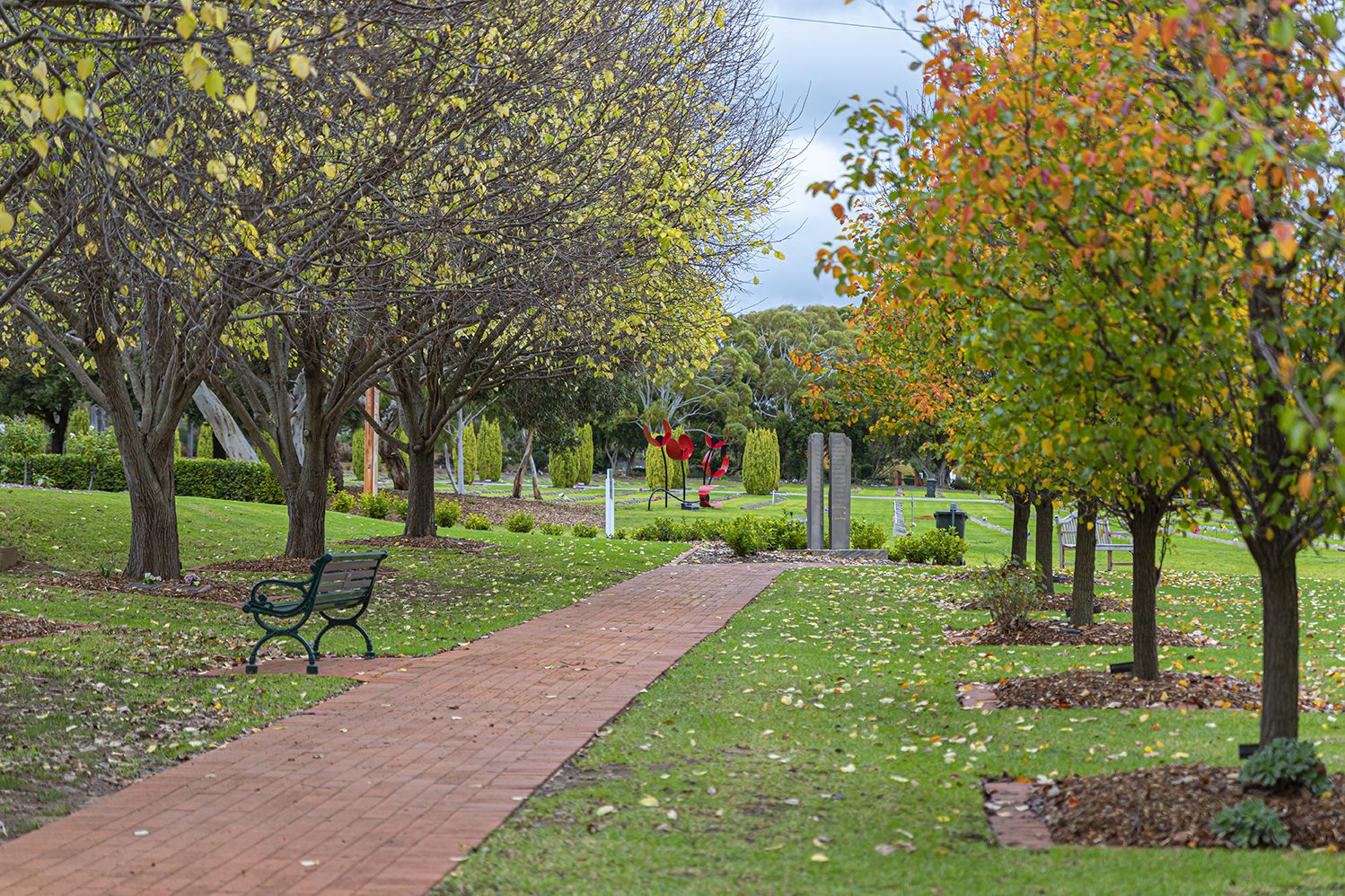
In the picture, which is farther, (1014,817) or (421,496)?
(421,496)

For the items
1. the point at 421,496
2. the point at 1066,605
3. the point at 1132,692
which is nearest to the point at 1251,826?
the point at 1132,692

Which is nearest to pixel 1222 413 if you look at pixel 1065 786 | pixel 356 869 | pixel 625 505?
pixel 1065 786

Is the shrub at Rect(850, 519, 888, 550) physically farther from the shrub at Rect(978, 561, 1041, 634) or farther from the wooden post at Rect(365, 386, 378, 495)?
the wooden post at Rect(365, 386, 378, 495)

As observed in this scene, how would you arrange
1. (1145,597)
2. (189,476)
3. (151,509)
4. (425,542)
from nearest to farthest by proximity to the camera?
(1145,597) < (151,509) < (425,542) < (189,476)

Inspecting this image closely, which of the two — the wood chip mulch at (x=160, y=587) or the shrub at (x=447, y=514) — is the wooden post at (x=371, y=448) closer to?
the shrub at (x=447, y=514)

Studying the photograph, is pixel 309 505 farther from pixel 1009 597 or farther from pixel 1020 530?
pixel 1009 597

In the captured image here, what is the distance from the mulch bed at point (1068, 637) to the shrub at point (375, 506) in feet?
66.3

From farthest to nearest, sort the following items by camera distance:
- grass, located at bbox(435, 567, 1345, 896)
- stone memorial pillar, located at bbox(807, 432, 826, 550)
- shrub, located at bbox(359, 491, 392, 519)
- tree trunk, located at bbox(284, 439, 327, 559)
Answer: shrub, located at bbox(359, 491, 392, 519), stone memorial pillar, located at bbox(807, 432, 826, 550), tree trunk, located at bbox(284, 439, 327, 559), grass, located at bbox(435, 567, 1345, 896)

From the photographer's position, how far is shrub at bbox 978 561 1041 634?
11.2 meters

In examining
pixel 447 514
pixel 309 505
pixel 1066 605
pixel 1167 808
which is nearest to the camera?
pixel 1167 808

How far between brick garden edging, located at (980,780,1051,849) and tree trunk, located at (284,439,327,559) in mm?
13588

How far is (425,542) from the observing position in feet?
73.7

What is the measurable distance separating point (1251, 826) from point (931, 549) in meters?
16.8

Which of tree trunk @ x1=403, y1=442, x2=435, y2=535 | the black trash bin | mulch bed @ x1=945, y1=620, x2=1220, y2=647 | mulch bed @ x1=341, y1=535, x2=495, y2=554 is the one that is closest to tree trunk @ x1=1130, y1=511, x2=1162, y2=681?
mulch bed @ x1=945, y1=620, x2=1220, y2=647
